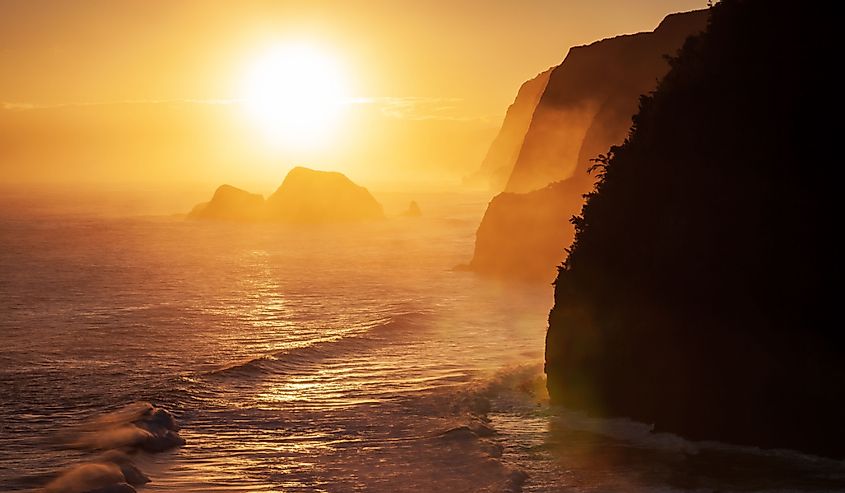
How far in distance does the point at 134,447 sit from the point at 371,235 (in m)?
107

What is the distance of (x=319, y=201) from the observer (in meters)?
164

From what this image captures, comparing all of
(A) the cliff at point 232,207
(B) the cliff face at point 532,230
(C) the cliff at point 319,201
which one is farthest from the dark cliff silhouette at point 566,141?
(A) the cliff at point 232,207

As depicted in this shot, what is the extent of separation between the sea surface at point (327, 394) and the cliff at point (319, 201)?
9318cm

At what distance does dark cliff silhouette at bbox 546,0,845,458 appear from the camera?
22047 millimetres

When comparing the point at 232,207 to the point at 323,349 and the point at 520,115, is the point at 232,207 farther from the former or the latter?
the point at 323,349

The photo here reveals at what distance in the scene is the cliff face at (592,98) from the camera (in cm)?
7675

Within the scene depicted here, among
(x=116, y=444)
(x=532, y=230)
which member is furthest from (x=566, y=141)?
(x=116, y=444)

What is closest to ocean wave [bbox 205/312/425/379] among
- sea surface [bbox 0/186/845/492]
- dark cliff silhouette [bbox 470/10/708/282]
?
sea surface [bbox 0/186/845/492]

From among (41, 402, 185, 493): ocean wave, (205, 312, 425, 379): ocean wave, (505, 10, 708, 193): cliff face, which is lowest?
(41, 402, 185, 493): ocean wave

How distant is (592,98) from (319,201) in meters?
87.5

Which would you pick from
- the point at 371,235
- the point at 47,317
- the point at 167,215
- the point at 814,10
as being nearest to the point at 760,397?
the point at 814,10

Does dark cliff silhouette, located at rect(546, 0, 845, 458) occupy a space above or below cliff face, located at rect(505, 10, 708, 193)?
below

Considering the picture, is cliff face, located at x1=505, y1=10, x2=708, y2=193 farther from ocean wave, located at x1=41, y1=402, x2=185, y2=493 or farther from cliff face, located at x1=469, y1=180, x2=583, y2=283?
ocean wave, located at x1=41, y1=402, x2=185, y2=493

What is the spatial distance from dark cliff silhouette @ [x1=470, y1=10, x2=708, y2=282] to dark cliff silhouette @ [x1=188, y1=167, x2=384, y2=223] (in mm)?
77238
